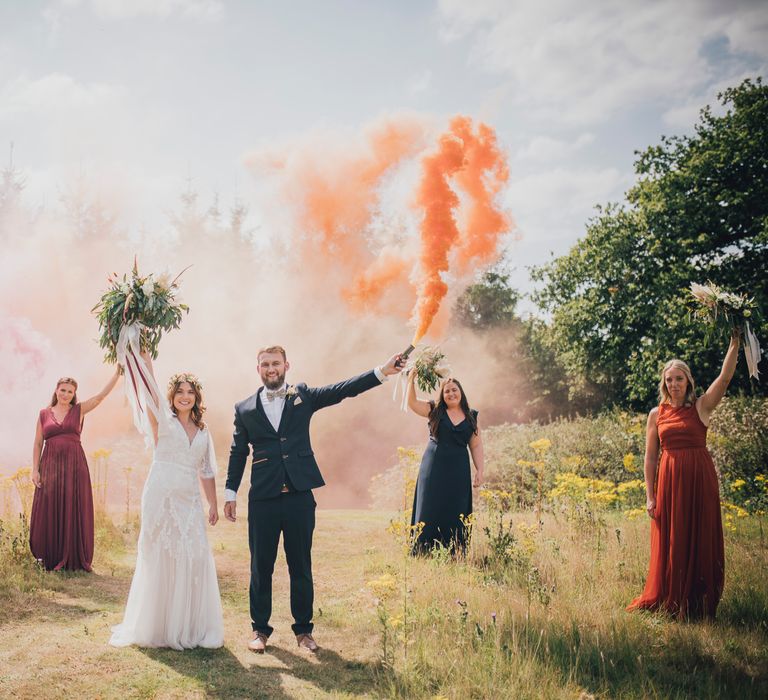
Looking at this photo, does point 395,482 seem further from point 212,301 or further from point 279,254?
point 279,254

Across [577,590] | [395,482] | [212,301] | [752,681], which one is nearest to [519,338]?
[395,482]

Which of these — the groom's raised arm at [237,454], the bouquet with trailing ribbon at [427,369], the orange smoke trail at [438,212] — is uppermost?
the orange smoke trail at [438,212]

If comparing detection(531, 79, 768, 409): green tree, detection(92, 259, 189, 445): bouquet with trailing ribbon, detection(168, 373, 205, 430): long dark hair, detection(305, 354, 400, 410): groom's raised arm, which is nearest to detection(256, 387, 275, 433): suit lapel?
detection(305, 354, 400, 410): groom's raised arm

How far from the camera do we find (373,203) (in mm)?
23516

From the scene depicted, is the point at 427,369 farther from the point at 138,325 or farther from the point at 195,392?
the point at 138,325

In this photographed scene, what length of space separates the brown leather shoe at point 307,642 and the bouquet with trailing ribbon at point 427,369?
3381mm

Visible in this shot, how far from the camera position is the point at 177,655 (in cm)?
512

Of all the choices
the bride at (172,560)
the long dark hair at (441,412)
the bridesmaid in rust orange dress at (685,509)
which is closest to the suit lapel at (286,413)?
the bride at (172,560)

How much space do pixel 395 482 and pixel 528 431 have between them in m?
4.45

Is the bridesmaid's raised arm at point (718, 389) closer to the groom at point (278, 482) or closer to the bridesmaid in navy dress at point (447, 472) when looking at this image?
the bridesmaid in navy dress at point (447, 472)

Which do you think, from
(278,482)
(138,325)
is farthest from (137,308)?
(278,482)

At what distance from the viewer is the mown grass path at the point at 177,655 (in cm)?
451

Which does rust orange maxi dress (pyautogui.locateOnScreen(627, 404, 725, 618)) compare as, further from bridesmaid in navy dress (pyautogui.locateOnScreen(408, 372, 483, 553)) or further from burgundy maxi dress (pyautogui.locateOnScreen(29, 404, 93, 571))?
burgundy maxi dress (pyautogui.locateOnScreen(29, 404, 93, 571))

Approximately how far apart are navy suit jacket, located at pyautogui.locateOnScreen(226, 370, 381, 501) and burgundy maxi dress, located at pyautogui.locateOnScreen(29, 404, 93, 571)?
153 inches
